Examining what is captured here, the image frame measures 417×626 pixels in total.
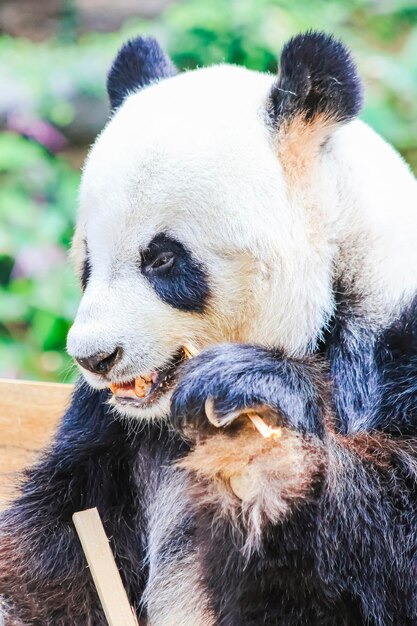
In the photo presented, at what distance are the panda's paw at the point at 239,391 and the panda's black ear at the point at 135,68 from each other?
635mm

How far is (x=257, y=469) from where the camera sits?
3.98ft

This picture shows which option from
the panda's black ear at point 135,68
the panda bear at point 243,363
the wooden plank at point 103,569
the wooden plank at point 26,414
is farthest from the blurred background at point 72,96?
the wooden plank at point 103,569

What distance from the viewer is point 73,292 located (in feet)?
11.8


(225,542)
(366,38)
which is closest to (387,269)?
(225,542)

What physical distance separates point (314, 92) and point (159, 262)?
1.17ft

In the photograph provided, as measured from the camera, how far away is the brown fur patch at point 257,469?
1200 mm

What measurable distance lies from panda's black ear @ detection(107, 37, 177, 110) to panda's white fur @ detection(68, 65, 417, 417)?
0.26m

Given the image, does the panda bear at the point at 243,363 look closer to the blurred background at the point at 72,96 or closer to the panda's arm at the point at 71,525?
the panda's arm at the point at 71,525

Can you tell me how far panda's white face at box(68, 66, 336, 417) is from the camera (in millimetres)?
1386

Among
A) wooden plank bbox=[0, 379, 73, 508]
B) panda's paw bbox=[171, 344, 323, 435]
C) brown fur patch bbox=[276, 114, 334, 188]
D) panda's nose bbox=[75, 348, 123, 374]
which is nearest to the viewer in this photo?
panda's paw bbox=[171, 344, 323, 435]

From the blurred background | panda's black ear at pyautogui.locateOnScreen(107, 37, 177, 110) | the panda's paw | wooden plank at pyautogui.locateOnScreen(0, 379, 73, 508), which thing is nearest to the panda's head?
the panda's paw

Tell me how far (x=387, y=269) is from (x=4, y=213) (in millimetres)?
2700

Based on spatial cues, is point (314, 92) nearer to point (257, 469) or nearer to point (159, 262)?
point (159, 262)

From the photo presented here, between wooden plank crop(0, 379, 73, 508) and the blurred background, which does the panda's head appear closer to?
wooden plank crop(0, 379, 73, 508)
